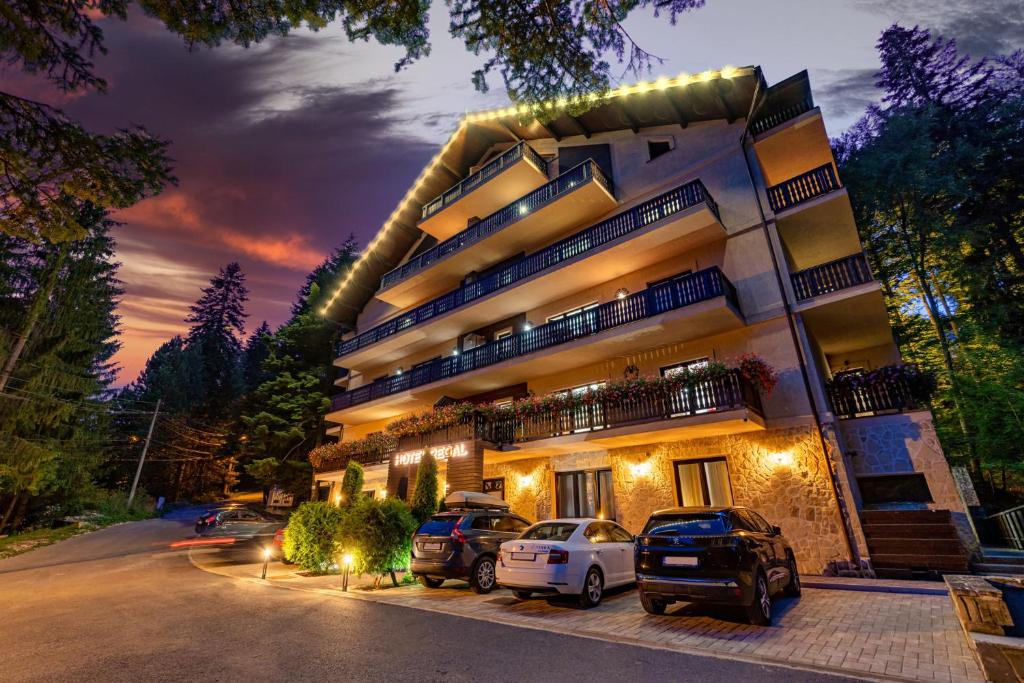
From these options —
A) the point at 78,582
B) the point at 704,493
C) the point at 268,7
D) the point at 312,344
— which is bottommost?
the point at 78,582

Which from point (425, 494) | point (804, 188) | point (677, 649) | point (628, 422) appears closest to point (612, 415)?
point (628, 422)

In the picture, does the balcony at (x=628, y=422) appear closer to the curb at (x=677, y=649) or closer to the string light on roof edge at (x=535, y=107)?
the curb at (x=677, y=649)

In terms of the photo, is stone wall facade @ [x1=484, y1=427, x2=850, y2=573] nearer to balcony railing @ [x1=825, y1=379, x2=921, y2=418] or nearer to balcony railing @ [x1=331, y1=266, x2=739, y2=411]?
balcony railing @ [x1=825, y1=379, x2=921, y2=418]

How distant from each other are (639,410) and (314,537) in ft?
36.7

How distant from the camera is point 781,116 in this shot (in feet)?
49.3

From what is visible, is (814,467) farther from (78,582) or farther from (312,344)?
(312,344)

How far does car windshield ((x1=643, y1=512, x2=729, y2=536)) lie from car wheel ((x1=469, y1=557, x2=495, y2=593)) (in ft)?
14.2

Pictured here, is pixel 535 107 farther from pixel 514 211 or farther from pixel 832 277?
pixel 514 211

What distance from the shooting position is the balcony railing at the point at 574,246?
14.1 m

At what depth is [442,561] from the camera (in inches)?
368

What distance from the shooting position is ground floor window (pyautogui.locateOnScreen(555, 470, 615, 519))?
14117 mm

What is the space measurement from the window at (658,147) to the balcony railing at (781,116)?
120 inches

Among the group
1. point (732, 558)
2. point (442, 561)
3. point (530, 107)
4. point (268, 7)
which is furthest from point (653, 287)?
point (268, 7)

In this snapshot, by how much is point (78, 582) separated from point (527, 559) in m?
12.1
